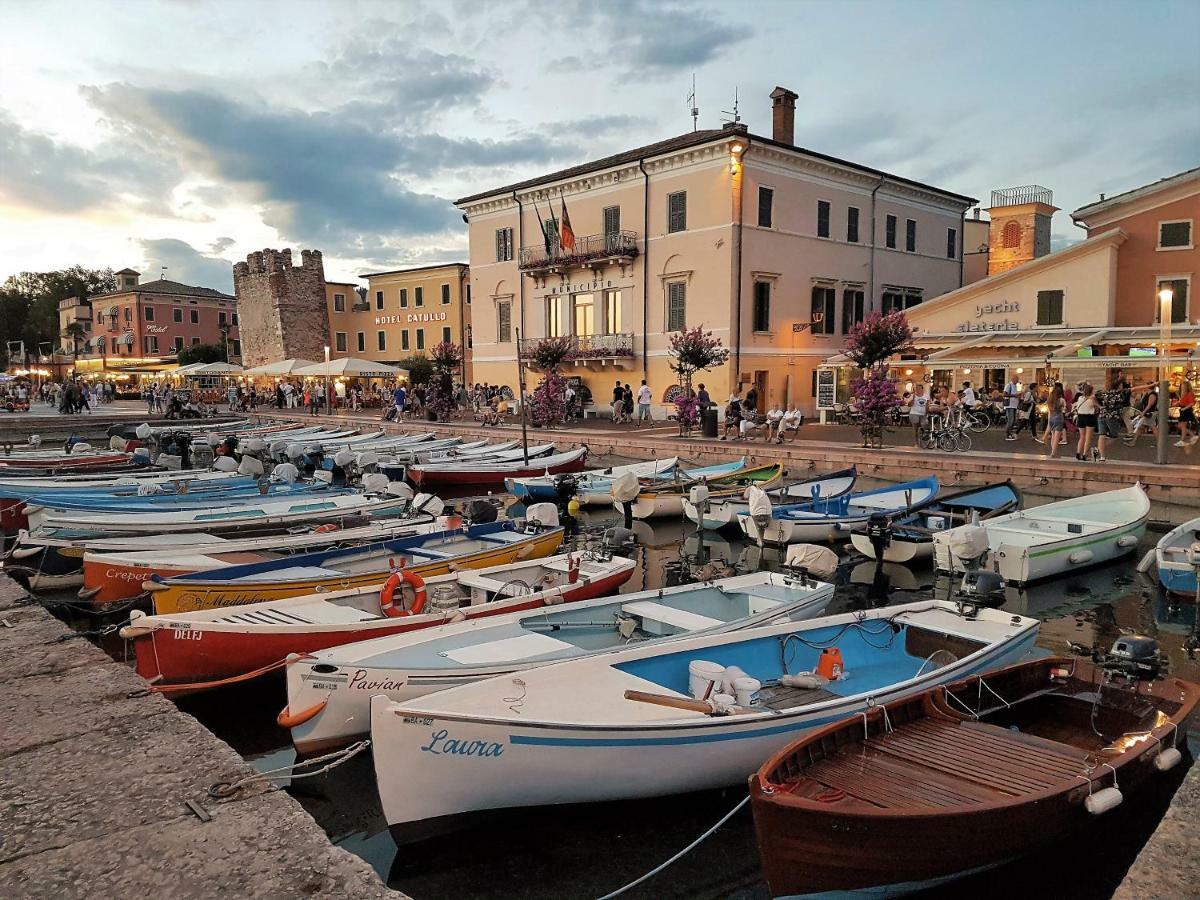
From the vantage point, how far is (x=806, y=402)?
33.5 meters

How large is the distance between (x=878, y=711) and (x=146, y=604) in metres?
9.38

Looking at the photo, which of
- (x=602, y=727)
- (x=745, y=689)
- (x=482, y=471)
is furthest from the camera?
(x=482, y=471)

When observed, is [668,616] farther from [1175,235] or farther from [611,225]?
[611,225]

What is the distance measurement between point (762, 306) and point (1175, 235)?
13723 mm

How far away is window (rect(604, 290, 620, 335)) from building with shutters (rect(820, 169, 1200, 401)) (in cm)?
941

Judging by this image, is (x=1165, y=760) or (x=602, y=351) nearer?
(x=1165, y=760)

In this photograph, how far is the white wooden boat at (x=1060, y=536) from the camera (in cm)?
1252

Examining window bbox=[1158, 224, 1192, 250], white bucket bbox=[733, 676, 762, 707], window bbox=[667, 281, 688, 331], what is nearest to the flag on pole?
window bbox=[667, 281, 688, 331]

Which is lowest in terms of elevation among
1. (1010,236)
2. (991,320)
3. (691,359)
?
(691,359)

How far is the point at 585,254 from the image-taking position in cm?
3416

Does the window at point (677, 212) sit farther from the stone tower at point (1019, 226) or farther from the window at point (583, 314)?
the stone tower at point (1019, 226)

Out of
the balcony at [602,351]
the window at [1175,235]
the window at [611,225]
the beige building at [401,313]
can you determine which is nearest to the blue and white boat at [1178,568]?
the window at [1175,235]

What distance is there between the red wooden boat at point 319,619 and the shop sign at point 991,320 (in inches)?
952

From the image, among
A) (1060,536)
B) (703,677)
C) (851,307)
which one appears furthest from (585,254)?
(703,677)
